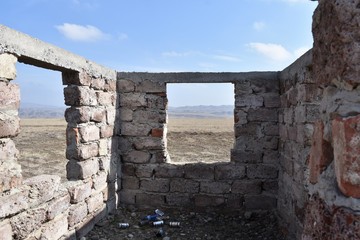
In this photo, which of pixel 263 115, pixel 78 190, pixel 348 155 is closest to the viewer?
pixel 348 155

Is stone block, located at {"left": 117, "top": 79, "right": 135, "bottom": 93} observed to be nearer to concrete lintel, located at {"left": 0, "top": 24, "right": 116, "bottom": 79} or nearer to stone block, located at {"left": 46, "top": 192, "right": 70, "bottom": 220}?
concrete lintel, located at {"left": 0, "top": 24, "right": 116, "bottom": 79}

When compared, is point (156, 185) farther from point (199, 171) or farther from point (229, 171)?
point (229, 171)

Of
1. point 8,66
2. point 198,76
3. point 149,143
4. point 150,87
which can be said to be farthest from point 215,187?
point 8,66

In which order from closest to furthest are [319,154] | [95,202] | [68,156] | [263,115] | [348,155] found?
[348,155] < [319,154] < [68,156] < [95,202] < [263,115]

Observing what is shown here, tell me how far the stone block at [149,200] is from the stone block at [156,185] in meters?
0.09

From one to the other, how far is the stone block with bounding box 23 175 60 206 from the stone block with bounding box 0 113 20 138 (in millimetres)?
527

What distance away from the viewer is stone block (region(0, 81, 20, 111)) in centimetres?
274

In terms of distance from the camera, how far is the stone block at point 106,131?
472 cm

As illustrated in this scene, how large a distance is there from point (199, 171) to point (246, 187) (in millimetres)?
726

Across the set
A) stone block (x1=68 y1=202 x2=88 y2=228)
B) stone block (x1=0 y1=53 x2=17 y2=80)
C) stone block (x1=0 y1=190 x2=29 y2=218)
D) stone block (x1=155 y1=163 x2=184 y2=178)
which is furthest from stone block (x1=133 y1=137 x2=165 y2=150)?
stone block (x1=0 y1=53 x2=17 y2=80)

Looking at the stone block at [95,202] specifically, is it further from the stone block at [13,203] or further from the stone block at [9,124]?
the stone block at [9,124]

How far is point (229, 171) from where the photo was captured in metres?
5.14

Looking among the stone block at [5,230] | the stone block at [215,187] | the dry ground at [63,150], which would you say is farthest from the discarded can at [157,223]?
the dry ground at [63,150]

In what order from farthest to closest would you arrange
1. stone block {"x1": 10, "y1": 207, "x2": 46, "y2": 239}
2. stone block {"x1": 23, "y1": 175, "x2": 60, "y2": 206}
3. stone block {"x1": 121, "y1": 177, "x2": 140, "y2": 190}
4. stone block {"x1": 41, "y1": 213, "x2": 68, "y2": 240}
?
stone block {"x1": 121, "y1": 177, "x2": 140, "y2": 190} < stone block {"x1": 41, "y1": 213, "x2": 68, "y2": 240} < stone block {"x1": 23, "y1": 175, "x2": 60, "y2": 206} < stone block {"x1": 10, "y1": 207, "x2": 46, "y2": 239}
